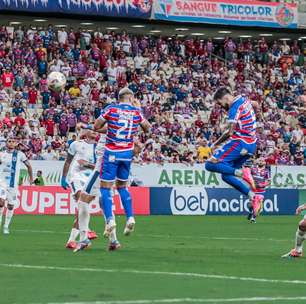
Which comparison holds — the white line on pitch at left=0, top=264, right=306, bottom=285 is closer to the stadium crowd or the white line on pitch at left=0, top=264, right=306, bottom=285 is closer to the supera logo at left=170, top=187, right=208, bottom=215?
the supera logo at left=170, top=187, right=208, bottom=215

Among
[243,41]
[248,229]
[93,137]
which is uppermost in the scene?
[243,41]

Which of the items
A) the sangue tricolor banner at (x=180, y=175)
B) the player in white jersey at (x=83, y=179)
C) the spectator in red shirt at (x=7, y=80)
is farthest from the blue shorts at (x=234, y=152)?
the spectator in red shirt at (x=7, y=80)

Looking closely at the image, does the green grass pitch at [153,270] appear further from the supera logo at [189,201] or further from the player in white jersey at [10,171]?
the supera logo at [189,201]

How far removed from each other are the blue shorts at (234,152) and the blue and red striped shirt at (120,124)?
6.24 ft

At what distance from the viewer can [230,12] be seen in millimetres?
57469

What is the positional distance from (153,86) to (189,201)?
14.0m

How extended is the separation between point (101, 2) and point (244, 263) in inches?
1554

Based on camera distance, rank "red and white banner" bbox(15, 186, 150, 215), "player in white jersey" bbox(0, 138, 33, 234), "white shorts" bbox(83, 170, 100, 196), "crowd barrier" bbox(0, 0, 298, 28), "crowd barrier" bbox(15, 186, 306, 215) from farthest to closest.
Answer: "crowd barrier" bbox(0, 0, 298, 28)
"crowd barrier" bbox(15, 186, 306, 215)
"red and white banner" bbox(15, 186, 150, 215)
"player in white jersey" bbox(0, 138, 33, 234)
"white shorts" bbox(83, 170, 100, 196)

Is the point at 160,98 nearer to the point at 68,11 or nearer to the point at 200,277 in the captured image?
the point at 68,11

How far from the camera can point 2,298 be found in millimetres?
9859

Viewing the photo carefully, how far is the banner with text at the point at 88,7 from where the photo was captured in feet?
164

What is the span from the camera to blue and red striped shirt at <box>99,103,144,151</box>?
16.6 m

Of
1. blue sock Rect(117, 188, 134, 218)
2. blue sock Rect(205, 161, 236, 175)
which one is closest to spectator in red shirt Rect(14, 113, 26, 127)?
blue sock Rect(205, 161, 236, 175)

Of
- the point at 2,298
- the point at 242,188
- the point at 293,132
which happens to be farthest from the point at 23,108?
the point at 2,298
